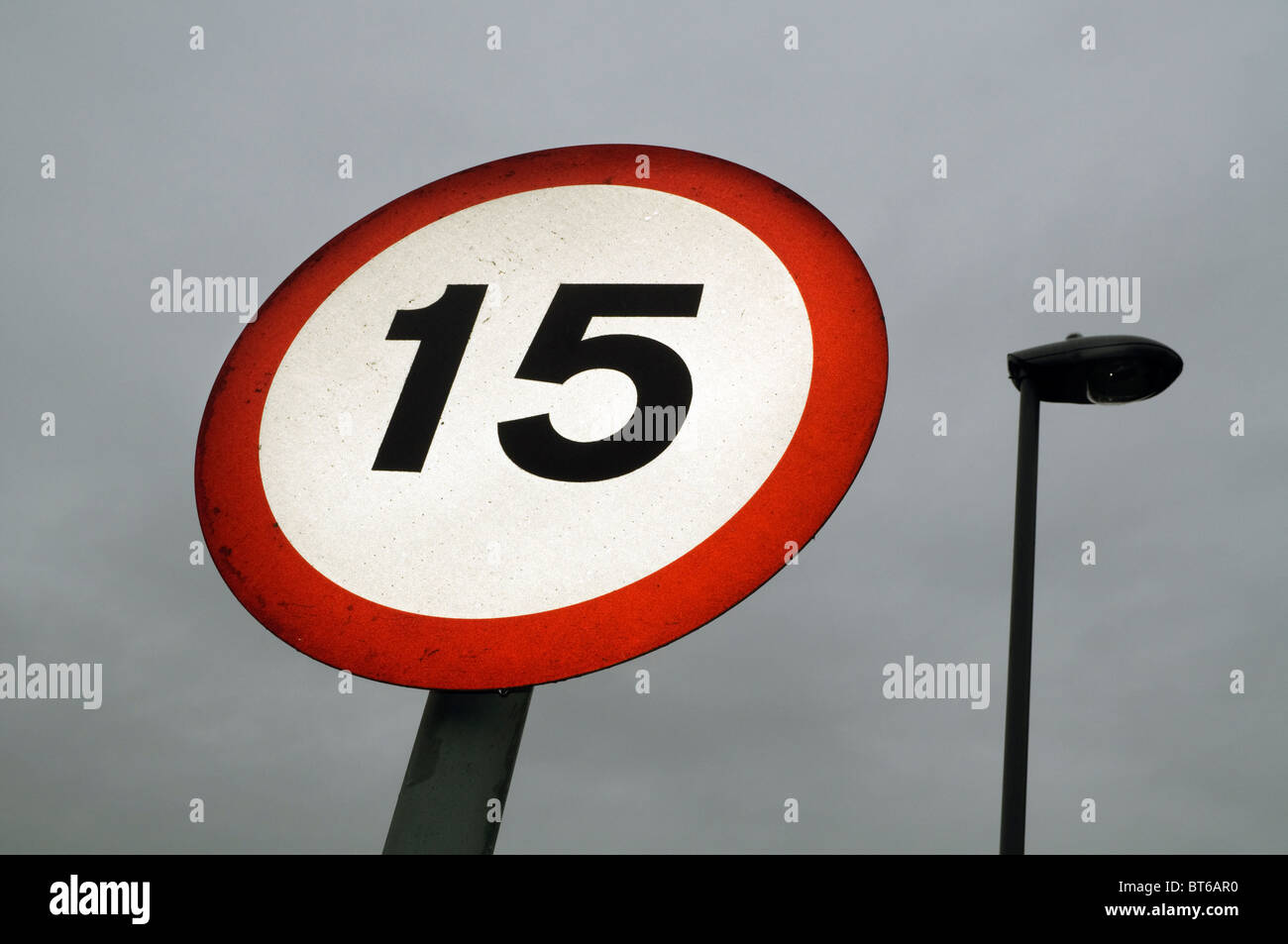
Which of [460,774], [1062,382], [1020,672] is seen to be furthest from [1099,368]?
[460,774]

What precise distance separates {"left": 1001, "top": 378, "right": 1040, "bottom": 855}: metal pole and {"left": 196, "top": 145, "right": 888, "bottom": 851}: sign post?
1538 millimetres

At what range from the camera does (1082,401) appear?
3.09 meters

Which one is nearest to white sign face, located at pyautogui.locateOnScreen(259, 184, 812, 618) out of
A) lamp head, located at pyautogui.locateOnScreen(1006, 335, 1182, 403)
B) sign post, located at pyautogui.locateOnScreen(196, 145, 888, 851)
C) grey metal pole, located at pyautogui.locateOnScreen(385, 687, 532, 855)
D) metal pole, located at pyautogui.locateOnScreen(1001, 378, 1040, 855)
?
sign post, located at pyautogui.locateOnScreen(196, 145, 888, 851)

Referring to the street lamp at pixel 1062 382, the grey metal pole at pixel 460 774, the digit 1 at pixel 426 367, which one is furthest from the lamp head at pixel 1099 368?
the grey metal pole at pixel 460 774

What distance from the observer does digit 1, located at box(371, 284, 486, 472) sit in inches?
52.3

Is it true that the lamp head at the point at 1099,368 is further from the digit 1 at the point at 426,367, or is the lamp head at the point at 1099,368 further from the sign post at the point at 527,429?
the digit 1 at the point at 426,367

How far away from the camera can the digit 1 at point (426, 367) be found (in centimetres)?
133

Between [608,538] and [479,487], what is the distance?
0.67 ft

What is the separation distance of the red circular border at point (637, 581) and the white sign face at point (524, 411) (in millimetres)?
22

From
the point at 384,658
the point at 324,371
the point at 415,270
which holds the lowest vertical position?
the point at 384,658

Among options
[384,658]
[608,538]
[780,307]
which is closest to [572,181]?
[780,307]

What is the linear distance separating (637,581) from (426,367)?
51 centimetres
